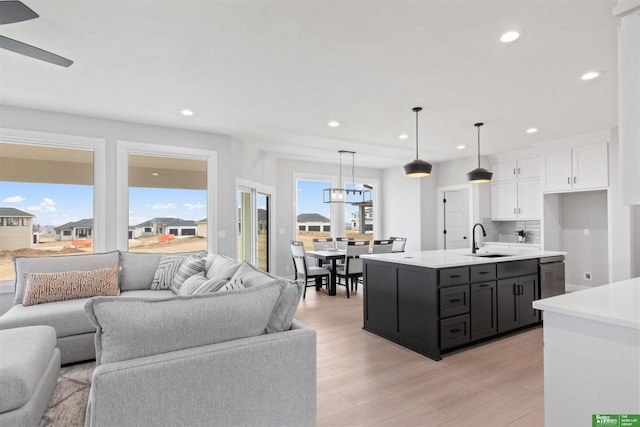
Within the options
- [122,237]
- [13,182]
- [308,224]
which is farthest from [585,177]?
[13,182]

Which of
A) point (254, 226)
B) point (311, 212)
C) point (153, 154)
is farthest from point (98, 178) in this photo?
point (311, 212)

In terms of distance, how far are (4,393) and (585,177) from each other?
6.93 metres

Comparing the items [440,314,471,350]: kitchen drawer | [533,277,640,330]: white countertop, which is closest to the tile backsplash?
[440,314,471,350]: kitchen drawer

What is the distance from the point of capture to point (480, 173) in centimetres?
434

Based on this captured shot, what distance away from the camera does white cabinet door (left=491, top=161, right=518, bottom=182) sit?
6.52 metres

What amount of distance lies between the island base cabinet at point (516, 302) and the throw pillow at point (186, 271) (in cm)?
318

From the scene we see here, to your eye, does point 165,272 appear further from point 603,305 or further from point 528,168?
point 528,168

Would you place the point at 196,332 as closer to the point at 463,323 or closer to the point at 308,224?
the point at 463,323

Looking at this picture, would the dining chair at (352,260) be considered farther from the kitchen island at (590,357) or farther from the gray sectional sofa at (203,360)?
the kitchen island at (590,357)

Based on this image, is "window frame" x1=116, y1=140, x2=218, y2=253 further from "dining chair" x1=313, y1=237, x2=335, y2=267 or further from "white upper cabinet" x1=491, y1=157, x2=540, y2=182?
"white upper cabinet" x1=491, y1=157, x2=540, y2=182

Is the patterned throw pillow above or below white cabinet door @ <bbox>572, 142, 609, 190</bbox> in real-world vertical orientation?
below

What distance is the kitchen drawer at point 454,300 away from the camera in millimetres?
3080

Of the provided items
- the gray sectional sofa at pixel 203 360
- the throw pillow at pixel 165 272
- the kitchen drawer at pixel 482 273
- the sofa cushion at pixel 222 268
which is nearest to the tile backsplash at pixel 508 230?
the kitchen drawer at pixel 482 273

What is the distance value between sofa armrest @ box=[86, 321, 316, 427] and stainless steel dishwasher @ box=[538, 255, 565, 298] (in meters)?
3.43
